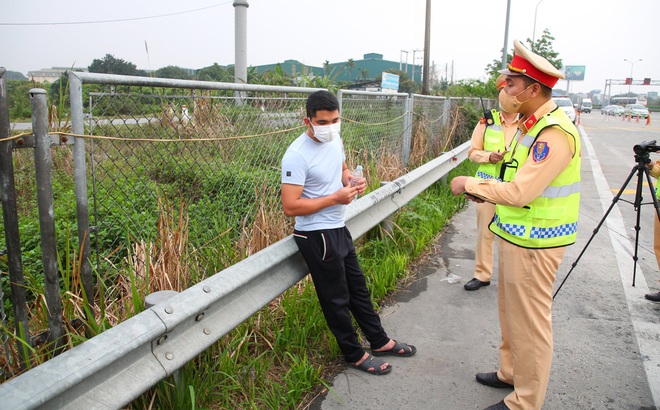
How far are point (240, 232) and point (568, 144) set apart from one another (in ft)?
8.70

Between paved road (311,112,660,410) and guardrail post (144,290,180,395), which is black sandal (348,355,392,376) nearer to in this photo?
paved road (311,112,660,410)

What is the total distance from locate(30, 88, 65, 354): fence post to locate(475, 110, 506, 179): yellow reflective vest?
148 inches

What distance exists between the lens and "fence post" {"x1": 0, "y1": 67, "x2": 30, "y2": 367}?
2.24 meters

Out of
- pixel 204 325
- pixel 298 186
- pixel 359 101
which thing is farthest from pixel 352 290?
pixel 359 101

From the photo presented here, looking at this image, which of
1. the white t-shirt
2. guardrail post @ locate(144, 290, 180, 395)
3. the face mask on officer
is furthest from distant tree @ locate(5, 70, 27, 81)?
the face mask on officer

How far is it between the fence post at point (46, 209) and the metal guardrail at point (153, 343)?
595 mm

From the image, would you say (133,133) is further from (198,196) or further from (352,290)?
(352,290)

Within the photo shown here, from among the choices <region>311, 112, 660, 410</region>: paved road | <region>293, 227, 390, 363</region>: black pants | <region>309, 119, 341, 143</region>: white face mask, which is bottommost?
<region>311, 112, 660, 410</region>: paved road

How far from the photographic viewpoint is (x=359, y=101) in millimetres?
6566

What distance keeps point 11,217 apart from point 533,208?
2.51m

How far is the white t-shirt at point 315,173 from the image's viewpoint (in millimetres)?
3086

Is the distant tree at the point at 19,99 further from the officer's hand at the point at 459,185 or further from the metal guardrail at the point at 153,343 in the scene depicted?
Result: the officer's hand at the point at 459,185

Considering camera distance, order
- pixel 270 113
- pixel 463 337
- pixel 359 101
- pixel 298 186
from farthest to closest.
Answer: pixel 359 101
pixel 270 113
pixel 463 337
pixel 298 186

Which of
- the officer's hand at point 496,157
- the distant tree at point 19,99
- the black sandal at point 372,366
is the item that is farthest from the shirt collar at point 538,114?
the distant tree at point 19,99
